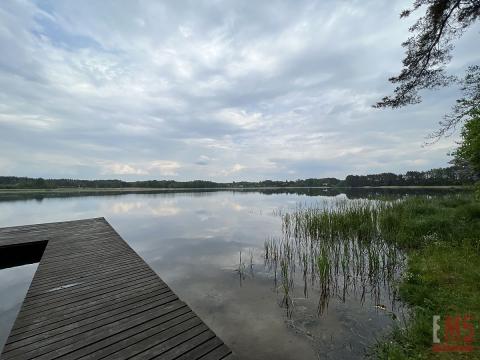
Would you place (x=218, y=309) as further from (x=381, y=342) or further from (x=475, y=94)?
(x=475, y=94)

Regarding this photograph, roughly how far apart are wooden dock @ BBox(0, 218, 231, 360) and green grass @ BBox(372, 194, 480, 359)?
3104mm

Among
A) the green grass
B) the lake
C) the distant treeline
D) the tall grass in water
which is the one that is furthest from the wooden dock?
the distant treeline

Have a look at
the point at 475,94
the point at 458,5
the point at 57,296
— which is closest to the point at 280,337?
the point at 57,296

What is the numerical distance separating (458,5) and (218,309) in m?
12.2

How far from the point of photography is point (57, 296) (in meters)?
4.30

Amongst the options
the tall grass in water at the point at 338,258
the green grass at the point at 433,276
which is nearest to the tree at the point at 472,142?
the green grass at the point at 433,276

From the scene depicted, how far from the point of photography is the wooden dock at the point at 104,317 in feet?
9.58

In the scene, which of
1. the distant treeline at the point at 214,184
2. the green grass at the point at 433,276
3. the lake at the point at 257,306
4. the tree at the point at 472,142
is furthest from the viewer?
the distant treeline at the point at 214,184

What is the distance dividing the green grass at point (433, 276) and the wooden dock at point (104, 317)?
3104 mm

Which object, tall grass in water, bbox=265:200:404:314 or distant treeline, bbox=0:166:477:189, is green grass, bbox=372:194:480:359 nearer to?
tall grass in water, bbox=265:200:404:314

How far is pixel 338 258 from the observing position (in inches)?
299

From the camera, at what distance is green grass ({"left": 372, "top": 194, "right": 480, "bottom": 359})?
12.4 feet

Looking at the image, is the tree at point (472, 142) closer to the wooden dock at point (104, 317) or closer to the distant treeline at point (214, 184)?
the wooden dock at point (104, 317)

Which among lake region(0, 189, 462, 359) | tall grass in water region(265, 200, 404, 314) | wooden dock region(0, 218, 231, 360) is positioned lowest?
lake region(0, 189, 462, 359)
